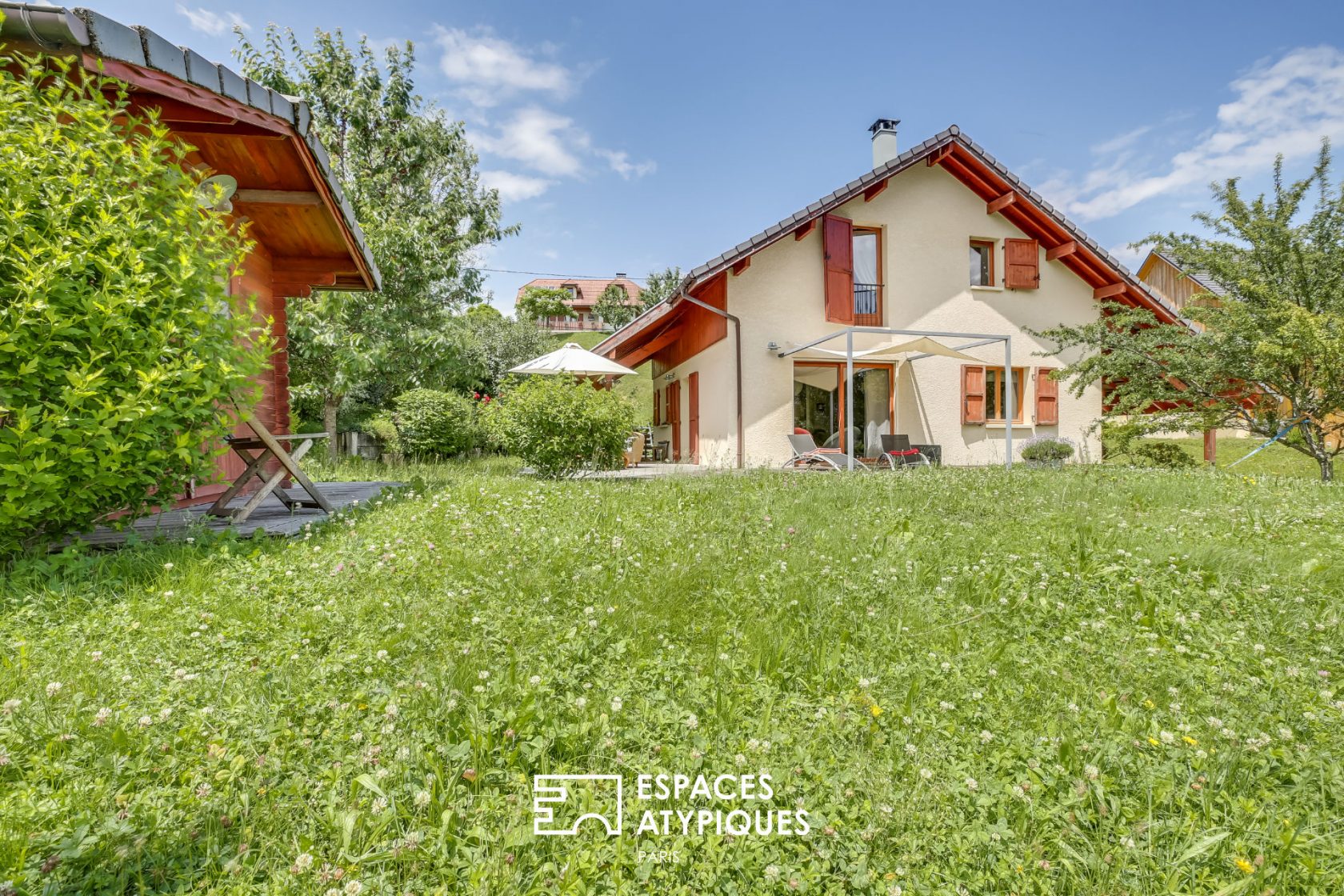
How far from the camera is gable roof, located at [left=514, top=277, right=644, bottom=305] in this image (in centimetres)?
5366

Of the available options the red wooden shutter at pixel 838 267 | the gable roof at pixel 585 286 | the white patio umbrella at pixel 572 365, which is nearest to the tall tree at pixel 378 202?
the white patio umbrella at pixel 572 365

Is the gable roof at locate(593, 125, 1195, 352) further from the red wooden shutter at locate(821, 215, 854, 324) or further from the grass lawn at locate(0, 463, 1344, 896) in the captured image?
the grass lawn at locate(0, 463, 1344, 896)

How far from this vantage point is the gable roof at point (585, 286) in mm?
53656

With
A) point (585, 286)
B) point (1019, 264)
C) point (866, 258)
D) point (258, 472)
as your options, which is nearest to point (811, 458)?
point (866, 258)

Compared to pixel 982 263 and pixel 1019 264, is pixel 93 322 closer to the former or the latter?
pixel 982 263

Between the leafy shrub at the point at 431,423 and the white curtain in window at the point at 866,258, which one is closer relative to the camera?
the leafy shrub at the point at 431,423

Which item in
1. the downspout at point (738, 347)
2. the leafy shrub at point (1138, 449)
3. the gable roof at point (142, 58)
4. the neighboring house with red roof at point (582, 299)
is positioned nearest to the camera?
the gable roof at point (142, 58)

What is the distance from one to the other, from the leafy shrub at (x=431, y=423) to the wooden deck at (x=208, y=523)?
5.91 metres

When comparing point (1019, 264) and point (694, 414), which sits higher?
point (1019, 264)

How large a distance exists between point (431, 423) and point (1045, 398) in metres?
13.2

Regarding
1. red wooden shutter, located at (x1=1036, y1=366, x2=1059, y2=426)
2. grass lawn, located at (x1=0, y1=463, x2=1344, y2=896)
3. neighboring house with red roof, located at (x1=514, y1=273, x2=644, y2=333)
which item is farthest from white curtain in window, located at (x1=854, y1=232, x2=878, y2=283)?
neighboring house with red roof, located at (x1=514, y1=273, x2=644, y2=333)

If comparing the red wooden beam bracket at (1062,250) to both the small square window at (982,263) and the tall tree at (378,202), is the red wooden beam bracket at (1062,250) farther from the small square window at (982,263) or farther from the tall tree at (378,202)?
the tall tree at (378,202)

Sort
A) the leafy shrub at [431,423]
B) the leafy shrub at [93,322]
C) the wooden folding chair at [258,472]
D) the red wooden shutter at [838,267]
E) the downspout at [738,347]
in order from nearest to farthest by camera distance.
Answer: the leafy shrub at [93,322] → the wooden folding chair at [258,472] → the downspout at [738,347] → the red wooden shutter at [838,267] → the leafy shrub at [431,423]

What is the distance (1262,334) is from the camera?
8203 millimetres
